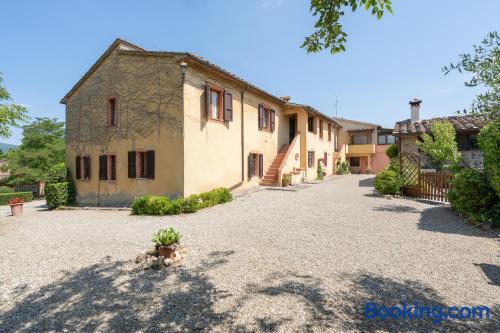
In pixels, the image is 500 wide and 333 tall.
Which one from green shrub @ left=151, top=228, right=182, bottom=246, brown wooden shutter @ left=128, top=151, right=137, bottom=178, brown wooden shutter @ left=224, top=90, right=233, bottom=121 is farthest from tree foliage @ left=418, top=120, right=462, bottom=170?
brown wooden shutter @ left=128, top=151, right=137, bottom=178

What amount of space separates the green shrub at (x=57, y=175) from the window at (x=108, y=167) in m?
3.71

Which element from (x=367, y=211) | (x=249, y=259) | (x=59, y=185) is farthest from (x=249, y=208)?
(x=59, y=185)

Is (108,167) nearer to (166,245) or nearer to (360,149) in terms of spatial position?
(166,245)

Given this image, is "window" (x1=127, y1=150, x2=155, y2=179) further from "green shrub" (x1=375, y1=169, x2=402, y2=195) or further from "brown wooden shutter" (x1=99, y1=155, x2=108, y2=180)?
"green shrub" (x1=375, y1=169, x2=402, y2=195)

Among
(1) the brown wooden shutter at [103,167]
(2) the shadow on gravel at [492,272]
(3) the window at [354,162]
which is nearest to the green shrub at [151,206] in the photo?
(1) the brown wooden shutter at [103,167]

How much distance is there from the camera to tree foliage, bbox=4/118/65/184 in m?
31.0

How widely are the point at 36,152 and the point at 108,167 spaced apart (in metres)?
26.6

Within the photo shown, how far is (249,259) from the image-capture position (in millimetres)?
5520

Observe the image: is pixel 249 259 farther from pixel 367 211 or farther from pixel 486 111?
pixel 367 211

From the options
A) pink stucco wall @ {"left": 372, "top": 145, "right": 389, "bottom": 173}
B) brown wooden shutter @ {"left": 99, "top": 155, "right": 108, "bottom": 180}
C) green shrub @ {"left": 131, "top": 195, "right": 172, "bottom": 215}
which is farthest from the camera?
pink stucco wall @ {"left": 372, "top": 145, "right": 389, "bottom": 173}

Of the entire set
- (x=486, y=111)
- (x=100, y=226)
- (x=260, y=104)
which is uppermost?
(x=260, y=104)

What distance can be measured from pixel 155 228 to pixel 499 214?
1105 centimetres

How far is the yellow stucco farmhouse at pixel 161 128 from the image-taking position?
12469mm

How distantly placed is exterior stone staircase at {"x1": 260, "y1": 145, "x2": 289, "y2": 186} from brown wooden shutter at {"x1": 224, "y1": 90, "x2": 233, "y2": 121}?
5873mm
